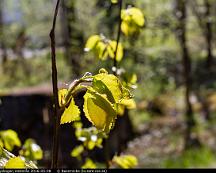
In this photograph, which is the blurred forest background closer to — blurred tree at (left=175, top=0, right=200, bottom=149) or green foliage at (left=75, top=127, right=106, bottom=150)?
blurred tree at (left=175, top=0, right=200, bottom=149)

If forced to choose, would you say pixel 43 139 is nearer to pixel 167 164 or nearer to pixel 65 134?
pixel 65 134

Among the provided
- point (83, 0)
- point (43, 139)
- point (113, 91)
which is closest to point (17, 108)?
point (43, 139)

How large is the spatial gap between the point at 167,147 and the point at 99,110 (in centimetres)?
667

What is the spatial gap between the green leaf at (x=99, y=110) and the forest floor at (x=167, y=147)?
4.69 m

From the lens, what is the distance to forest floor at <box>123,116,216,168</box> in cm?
566

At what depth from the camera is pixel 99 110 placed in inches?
26.0

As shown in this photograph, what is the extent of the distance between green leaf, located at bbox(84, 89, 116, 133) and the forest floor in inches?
184

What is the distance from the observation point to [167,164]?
219 inches

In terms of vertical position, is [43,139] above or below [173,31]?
below

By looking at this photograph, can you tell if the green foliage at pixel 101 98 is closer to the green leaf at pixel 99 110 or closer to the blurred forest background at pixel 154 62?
the green leaf at pixel 99 110

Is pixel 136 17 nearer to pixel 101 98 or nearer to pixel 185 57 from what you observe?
pixel 101 98

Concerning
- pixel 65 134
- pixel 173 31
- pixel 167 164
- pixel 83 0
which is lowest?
pixel 167 164

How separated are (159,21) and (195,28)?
163 centimetres

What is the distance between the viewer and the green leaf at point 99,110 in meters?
0.66
